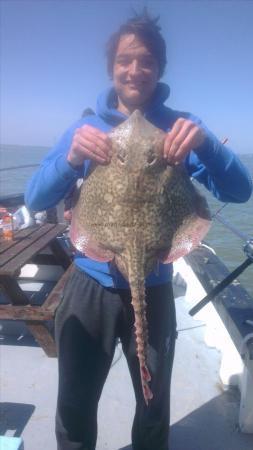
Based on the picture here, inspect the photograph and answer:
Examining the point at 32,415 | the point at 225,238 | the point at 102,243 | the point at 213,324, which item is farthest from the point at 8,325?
the point at 225,238

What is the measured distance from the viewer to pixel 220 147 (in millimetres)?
2133

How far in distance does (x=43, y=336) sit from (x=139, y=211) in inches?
119

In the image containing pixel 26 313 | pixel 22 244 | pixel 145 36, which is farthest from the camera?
pixel 22 244

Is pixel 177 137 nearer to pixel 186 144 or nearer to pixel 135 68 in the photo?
pixel 186 144

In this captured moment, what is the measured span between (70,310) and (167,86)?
1511 mm

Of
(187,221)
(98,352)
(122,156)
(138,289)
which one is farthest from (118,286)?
(122,156)

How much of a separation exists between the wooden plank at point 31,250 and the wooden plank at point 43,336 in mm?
694

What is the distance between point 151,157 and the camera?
74.9 inches

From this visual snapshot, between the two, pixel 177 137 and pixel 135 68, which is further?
pixel 135 68

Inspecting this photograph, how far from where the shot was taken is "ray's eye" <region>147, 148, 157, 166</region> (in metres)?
1.90

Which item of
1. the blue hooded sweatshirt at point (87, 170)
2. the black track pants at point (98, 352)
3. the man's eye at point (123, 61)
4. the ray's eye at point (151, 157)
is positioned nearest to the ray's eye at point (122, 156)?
the ray's eye at point (151, 157)

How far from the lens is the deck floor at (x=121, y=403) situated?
3.37 metres

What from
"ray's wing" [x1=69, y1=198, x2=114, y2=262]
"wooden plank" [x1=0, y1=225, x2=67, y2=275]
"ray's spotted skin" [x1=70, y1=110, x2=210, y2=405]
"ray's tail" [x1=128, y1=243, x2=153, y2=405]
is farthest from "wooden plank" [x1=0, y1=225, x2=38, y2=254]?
"ray's tail" [x1=128, y1=243, x2=153, y2=405]

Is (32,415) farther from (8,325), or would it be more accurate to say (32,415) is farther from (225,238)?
(225,238)
